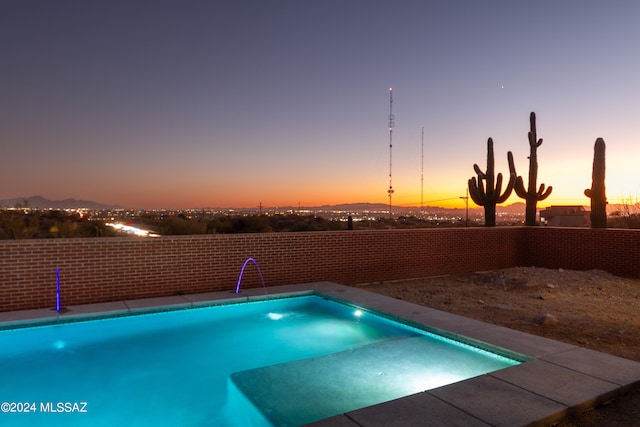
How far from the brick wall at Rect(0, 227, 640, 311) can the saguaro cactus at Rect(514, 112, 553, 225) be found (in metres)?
3.63

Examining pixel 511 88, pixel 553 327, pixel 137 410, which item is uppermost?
pixel 511 88

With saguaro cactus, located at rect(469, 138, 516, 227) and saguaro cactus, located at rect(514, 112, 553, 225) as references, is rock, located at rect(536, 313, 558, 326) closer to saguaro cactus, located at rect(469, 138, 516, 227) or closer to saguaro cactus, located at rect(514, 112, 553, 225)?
saguaro cactus, located at rect(469, 138, 516, 227)

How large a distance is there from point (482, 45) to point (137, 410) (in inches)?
626

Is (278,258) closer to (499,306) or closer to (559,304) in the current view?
(499,306)

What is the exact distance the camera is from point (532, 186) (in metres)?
17.7

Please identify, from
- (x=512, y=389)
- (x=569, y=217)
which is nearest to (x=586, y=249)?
(x=512, y=389)

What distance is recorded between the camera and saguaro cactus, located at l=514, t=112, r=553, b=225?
17.5m

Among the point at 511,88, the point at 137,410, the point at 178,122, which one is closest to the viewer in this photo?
the point at 137,410

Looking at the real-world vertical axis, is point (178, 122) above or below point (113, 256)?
above

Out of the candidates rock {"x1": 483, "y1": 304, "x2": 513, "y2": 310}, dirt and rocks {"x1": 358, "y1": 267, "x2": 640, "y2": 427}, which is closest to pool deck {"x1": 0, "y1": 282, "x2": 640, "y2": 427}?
dirt and rocks {"x1": 358, "y1": 267, "x2": 640, "y2": 427}

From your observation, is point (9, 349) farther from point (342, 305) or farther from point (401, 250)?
point (401, 250)

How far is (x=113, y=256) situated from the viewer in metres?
8.74

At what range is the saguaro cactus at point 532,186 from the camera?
Answer: 1747 cm

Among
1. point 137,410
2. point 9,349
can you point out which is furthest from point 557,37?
point 9,349
